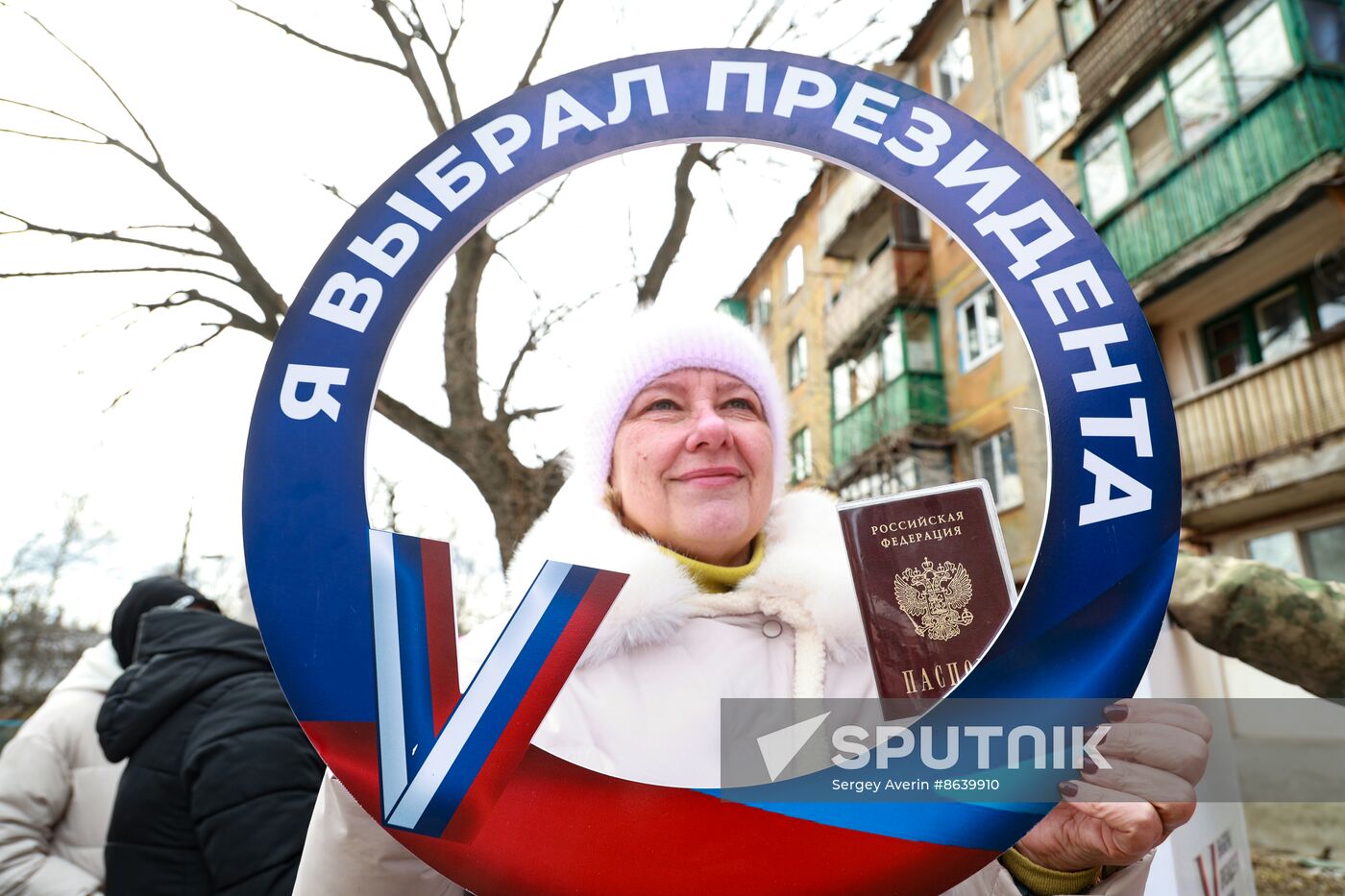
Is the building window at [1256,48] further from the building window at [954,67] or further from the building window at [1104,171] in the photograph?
the building window at [954,67]

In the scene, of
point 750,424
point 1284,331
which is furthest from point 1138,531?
point 1284,331

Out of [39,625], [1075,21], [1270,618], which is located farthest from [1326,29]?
[39,625]

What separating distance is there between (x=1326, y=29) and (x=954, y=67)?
22.0 ft

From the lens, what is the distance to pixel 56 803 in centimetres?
211

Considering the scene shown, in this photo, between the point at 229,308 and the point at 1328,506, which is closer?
the point at 229,308

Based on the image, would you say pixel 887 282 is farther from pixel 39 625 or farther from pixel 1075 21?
pixel 39 625

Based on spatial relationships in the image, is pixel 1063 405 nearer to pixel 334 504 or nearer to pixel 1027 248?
pixel 1027 248

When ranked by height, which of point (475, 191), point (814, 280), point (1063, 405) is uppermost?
point (814, 280)

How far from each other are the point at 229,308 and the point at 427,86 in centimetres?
186

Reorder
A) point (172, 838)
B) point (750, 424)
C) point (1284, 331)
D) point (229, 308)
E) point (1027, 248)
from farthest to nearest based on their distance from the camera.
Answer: point (1284, 331)
point (229, 308)
point (172, 838)
point (750, 424)
point (1027, 248)

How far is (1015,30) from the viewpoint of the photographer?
1265 cm

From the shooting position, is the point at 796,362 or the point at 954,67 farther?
the point at 796,362

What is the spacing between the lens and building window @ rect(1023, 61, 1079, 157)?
11539 mm

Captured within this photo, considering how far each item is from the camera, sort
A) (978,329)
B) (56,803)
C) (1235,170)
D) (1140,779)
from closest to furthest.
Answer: (1140,779) → (56,803) → (1235,170) → (978,329)
